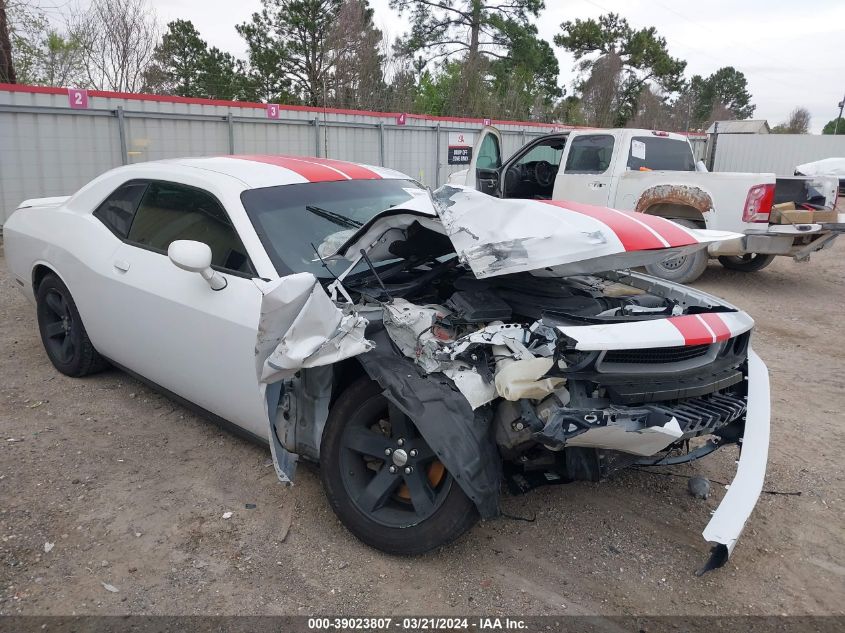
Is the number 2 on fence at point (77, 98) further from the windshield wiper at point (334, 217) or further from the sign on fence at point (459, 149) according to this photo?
the windshield wiper at point (334, 217)

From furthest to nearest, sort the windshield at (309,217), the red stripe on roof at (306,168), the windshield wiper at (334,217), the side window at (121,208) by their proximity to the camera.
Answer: the side window at (121,208), the red stripe on roof at (306,168), the windshield wiper at (334,217), the windshield at (309,217)

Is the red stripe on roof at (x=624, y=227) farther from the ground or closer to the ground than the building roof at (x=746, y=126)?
closer to the ground

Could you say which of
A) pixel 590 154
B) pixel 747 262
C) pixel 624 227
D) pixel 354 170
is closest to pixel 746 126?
pixel 747 262

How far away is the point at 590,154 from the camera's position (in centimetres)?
889

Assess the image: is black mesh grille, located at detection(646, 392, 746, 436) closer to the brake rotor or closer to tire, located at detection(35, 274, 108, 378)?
the brake rotor

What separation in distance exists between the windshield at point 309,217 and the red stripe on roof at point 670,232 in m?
1.49

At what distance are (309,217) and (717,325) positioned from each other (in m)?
2.09

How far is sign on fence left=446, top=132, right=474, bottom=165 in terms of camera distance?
15.7 meters

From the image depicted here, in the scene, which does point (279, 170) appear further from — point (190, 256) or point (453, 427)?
point (453, 427)

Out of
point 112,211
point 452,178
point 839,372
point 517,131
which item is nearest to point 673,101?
point 517,131

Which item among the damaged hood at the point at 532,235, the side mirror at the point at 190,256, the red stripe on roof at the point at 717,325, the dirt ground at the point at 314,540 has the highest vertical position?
the damaged hood at the point at 532,235

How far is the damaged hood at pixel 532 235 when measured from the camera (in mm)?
2607

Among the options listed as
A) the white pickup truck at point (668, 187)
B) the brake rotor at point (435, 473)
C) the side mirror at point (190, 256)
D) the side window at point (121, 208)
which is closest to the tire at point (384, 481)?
the brake rotor at point (435, 473)

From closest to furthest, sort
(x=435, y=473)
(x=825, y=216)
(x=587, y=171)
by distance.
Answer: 1. (x=435, y=473)
2. (x=825, y=216)
3. (x=587, y=171)
